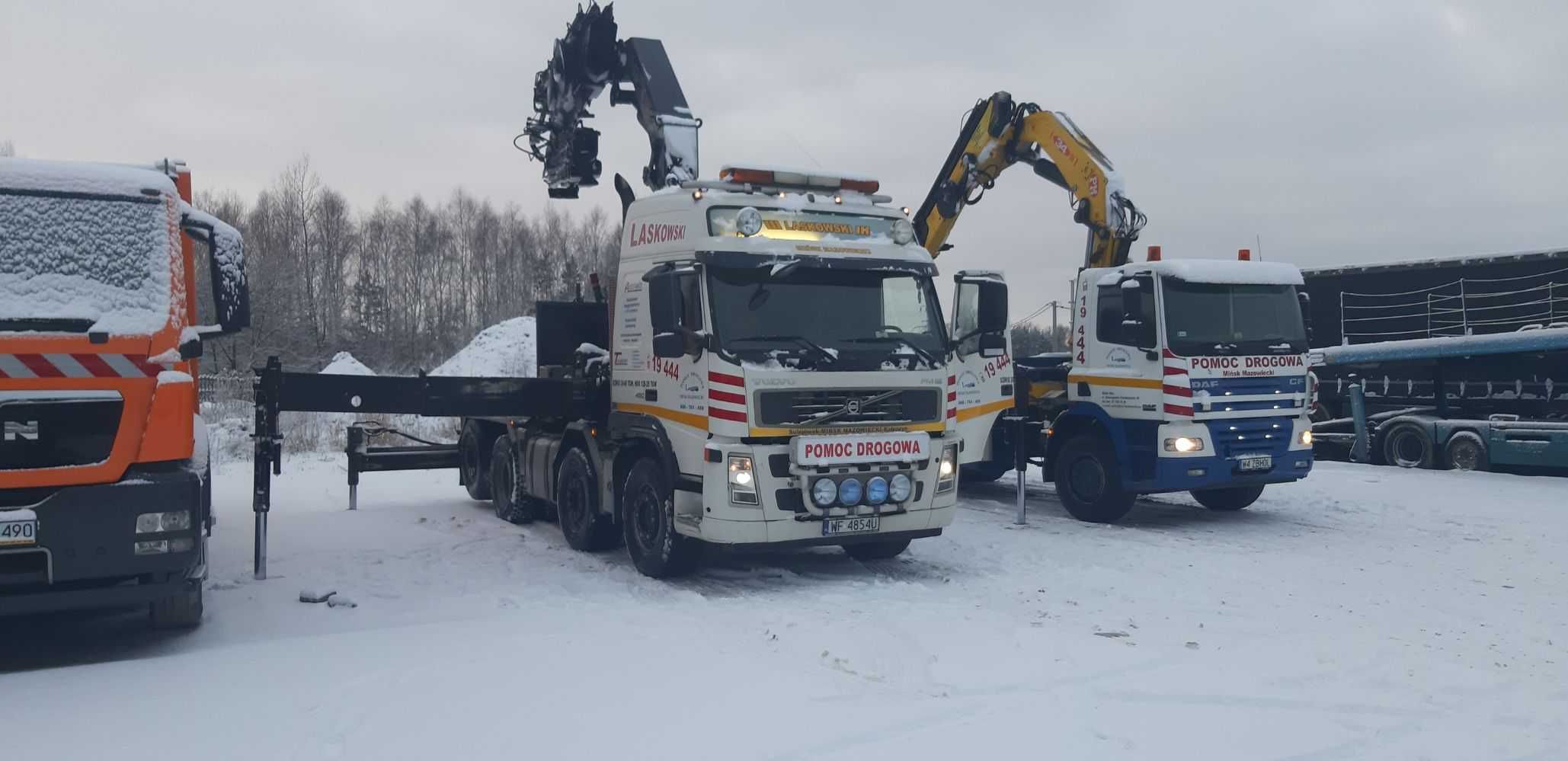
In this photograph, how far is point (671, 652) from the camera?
674 cm

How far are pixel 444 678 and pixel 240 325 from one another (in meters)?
2.86

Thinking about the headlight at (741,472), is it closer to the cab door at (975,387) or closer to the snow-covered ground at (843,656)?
the snow-covered ground at (843,656)

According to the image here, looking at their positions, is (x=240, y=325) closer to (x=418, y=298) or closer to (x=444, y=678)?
(x=444, y=678)

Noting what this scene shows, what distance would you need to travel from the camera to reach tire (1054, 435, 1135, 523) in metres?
12.6

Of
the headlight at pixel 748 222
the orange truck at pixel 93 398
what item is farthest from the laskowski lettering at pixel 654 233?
the orange truck at pixel 93 398

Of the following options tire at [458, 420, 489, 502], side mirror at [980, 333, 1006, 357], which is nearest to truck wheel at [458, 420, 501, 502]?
tire at [458, 420, 489, 502]

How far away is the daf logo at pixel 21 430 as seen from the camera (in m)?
6.12

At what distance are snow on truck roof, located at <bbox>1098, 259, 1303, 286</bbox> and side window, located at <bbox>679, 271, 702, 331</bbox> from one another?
5.72 metres

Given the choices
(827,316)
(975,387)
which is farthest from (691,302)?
(975,387)

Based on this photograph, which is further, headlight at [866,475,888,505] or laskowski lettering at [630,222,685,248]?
laskowski lettering at [630,222,685,248]

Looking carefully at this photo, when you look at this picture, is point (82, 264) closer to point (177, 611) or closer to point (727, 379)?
point (177, 611)

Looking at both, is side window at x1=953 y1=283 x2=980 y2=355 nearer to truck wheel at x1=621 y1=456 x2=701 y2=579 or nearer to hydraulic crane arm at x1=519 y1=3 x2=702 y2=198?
hydraulic crane arm at x1=519 y1=3 x2=702 y2=198

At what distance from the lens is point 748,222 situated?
8.86 meters

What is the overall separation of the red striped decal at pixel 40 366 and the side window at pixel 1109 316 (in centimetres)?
979
